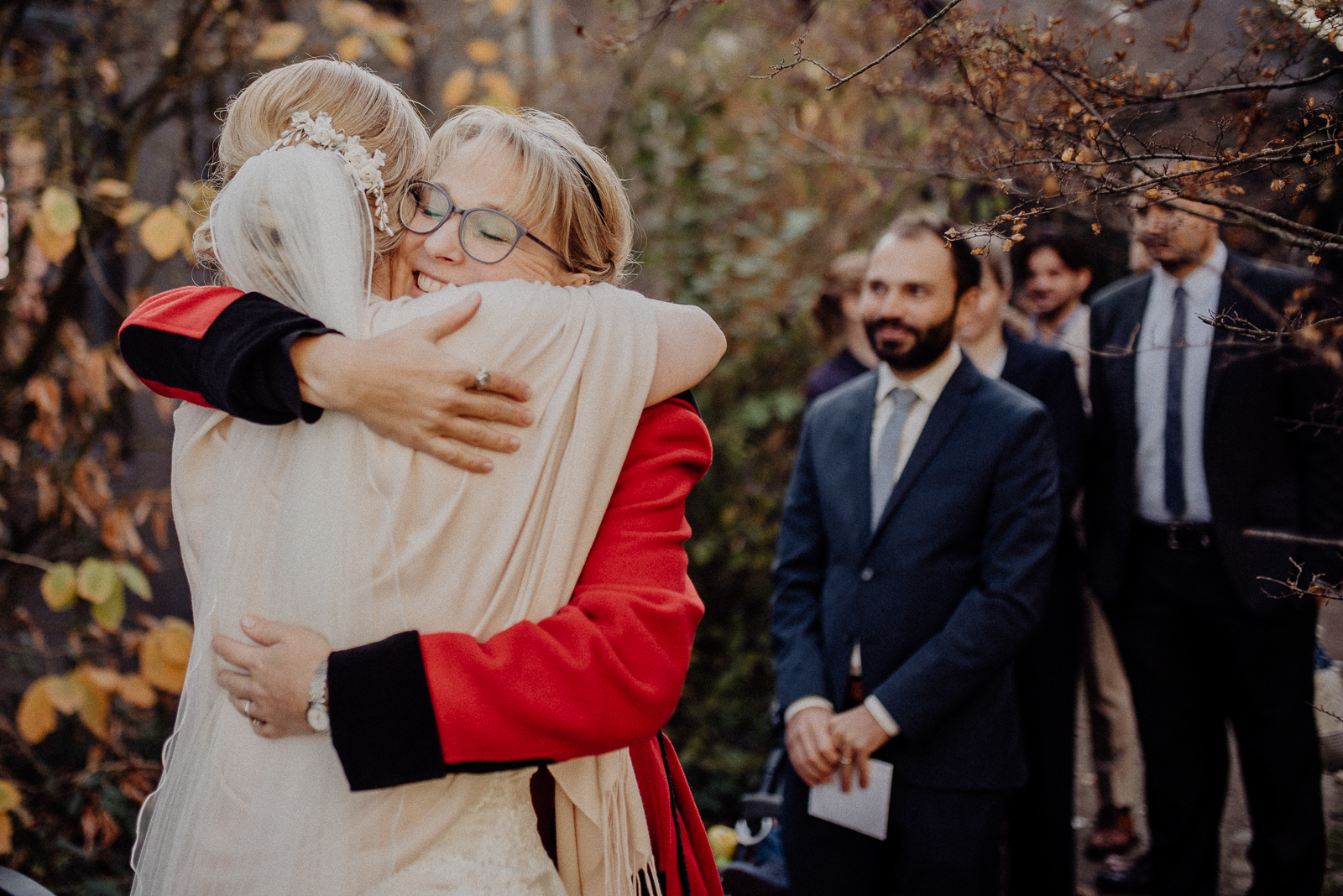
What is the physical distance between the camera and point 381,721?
1323mm

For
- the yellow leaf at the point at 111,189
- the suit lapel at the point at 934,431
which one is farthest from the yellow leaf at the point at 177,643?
the suit lapel at the point at 934,431

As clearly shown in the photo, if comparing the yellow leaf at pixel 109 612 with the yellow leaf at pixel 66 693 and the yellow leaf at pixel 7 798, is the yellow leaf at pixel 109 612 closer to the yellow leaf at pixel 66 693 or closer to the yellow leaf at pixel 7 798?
the yellow leaf at pixel 66 693

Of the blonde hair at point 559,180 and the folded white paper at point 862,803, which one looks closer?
the blonde hair at point 559,180

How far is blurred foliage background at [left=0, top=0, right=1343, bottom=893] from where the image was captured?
2.44 m

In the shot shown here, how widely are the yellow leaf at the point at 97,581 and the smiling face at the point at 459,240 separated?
1652mm

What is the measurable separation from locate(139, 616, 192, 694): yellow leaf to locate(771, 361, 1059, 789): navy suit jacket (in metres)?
1.74

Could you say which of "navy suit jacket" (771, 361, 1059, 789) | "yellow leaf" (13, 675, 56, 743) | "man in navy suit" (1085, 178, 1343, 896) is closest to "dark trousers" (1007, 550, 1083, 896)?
"man in navy suit" (1085, 178, 1343, 896)

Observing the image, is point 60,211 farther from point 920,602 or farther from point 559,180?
point 920,602

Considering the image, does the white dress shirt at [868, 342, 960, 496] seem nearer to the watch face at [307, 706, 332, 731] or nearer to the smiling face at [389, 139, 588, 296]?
the smiling face at [389, 139, 588, 296]

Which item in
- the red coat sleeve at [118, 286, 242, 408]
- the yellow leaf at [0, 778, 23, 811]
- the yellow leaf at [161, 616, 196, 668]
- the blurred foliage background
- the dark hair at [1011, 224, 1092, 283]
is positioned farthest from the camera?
the dark hair at [1011, 224, 1092, 283]

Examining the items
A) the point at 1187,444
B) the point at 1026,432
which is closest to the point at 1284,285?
the point at 1187,444

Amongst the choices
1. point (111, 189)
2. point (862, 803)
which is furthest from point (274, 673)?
point (111, 189)

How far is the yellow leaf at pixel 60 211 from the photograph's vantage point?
9.24 feet

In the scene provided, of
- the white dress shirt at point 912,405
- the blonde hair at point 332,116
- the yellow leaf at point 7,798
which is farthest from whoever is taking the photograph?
the white dress shirt at point 912,405
